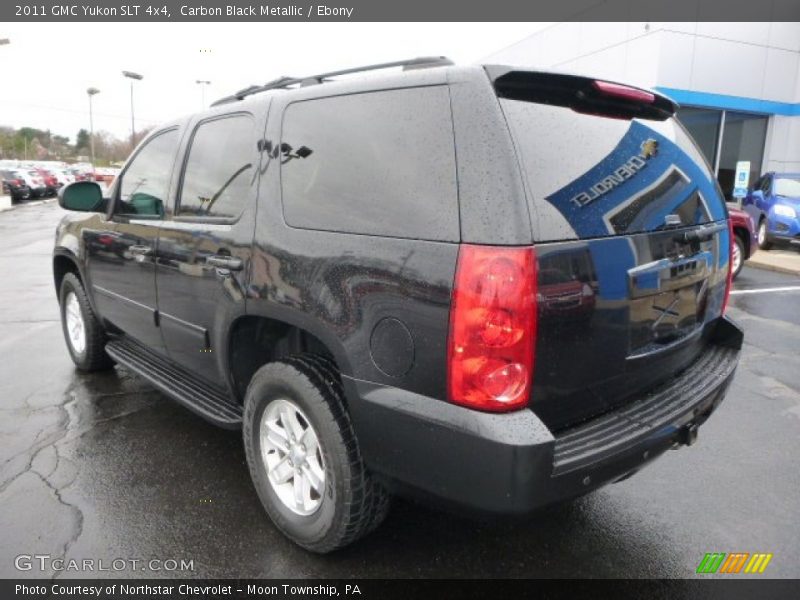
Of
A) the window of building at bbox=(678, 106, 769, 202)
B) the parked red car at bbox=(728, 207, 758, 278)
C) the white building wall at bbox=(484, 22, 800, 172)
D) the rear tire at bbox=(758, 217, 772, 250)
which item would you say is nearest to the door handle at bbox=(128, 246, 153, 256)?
the parked red car at bbox=(728, 207, 758, 278)

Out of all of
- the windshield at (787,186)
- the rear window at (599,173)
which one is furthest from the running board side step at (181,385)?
the windshield at (787,186)

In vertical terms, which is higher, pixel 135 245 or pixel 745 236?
pixel 135 245

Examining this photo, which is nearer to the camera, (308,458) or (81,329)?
(308,458)

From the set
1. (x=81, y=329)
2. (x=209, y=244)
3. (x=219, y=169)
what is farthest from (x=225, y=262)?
(x=81, y=329)

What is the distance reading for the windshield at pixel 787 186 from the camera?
12984mm

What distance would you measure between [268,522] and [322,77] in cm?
210

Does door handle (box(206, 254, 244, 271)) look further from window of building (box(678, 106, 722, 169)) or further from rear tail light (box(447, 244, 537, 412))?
window of building (box(678, 106, 722, 169))

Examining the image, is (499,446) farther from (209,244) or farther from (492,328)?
(209,244)

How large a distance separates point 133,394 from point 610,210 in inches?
146

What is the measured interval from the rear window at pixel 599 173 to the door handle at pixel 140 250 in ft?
7.67

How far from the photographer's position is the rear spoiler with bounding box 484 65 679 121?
206 centimetres

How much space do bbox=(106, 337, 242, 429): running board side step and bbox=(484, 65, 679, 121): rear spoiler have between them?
1.95 metres

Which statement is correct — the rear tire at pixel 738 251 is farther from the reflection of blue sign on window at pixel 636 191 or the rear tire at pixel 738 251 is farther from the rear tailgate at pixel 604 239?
the rear tailgate at pixel 604 239

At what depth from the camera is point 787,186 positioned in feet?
43.1
